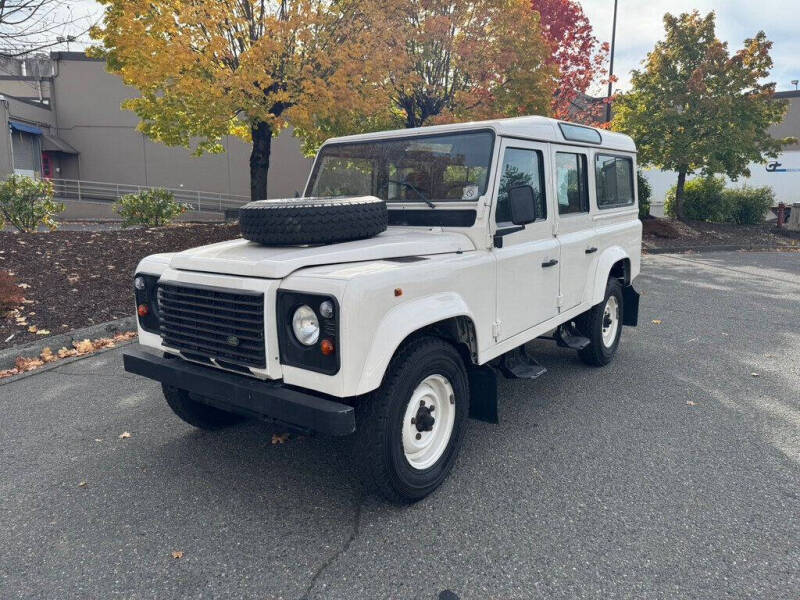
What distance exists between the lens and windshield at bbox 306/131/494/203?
3777 millimetres

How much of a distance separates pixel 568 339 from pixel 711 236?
50.3ft

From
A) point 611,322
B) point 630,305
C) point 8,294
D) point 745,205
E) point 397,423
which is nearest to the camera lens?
point 397,423

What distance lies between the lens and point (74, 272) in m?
8.29

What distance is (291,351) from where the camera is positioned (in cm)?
279

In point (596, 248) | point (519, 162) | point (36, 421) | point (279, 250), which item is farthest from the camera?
point (596, 248)

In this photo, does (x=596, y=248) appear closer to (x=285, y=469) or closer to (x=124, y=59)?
(x=285, y=469)

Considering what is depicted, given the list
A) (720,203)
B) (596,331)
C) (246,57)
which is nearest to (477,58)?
(246,57)

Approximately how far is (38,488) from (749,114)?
65.7 ft

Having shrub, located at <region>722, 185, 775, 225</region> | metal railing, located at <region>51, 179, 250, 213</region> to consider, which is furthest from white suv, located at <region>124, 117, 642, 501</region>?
metal railing, located at <region>51, 179, 250, 213</region>

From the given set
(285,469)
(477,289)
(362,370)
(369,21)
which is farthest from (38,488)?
(369,21)

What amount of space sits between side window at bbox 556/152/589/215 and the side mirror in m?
0.95

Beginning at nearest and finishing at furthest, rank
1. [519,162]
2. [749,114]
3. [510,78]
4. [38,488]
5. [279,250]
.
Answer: [279,250], [38,488], [519,162], [510,78], [749,114]

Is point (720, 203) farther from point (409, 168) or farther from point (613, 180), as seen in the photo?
point (409, 168)

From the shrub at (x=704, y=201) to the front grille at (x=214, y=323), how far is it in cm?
2052
